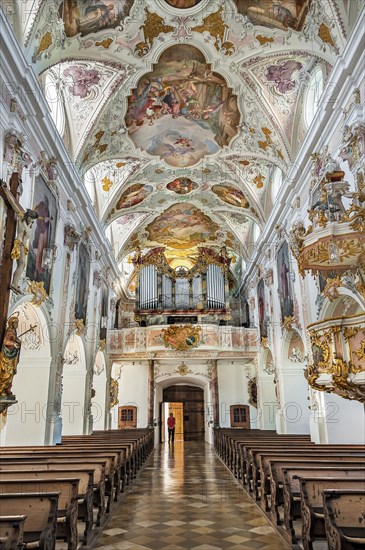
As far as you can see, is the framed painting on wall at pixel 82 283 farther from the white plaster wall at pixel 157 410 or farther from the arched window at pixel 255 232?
the white plaster wall at pixel 157 410

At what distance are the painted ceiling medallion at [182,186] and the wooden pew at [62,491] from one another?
1570cm

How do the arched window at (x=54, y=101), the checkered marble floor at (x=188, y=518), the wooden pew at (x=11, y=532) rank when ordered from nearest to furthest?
the wooden pew at (x=11, y=532)
the checkered marble floor at (x=188, y=518)
the arched window at (x=54, y=101)

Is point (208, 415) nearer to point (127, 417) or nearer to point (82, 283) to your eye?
point (127, 417)

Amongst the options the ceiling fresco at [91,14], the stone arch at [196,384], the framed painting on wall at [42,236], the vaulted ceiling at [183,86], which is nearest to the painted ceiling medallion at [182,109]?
the vaulted ceiling at [183,86]

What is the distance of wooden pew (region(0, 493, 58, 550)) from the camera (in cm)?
412

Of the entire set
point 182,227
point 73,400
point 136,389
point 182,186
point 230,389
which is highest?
point 182,227

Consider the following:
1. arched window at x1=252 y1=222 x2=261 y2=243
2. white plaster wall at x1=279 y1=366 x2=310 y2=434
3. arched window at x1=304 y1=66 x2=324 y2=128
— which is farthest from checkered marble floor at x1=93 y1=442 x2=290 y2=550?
arched window at x1=252 y1=222 x2=261 y2=243

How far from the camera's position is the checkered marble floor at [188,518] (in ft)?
18.4

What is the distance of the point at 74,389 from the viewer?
16.2m

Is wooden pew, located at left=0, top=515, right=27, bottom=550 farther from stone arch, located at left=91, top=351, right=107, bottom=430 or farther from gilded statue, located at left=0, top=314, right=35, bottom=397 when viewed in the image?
stone arch, located at left=91, top=351, right=107, bottom=430

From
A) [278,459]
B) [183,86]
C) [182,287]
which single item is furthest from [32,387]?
[182,287]

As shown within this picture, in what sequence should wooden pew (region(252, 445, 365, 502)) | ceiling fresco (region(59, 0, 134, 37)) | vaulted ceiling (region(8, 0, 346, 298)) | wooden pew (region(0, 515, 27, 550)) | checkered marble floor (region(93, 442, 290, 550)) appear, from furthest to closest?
vaulted ceiling (region(8, 0, 346, 298)) → ceiling fresco (region(59, 0, 134, 37)) → wooden pew (region(252, 445, 365, 502)) → checkered marble floor (region(93, 442, 290, 550)) → wooden pew (region(0, 515, 27, 550))

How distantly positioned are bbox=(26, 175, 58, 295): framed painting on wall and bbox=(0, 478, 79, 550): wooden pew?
581 cm

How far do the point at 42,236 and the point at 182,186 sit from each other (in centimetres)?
981
